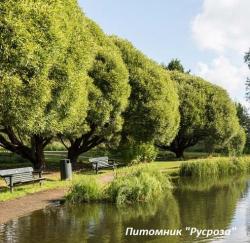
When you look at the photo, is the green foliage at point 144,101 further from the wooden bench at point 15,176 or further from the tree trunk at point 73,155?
the wooden bench at point 15,176

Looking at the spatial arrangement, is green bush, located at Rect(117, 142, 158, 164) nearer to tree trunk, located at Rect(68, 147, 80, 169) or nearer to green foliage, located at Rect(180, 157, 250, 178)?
tree trunk, located at Rect(68, 147, 80, 169)

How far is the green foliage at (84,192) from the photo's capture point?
18375 mm

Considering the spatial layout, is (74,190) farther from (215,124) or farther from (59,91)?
(215,124)

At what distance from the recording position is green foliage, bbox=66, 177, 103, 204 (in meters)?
18.4

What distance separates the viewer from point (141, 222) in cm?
1460

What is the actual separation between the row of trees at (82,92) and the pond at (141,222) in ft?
18.7

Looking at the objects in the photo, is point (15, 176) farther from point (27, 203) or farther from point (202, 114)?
point (202, 114)

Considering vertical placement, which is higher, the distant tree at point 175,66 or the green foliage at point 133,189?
the distant tree at point 175,66

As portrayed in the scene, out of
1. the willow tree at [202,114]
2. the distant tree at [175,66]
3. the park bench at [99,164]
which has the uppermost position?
the distant tree at [175,66]

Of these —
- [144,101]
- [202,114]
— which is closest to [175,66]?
[202,114]

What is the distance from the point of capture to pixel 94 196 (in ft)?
60.7

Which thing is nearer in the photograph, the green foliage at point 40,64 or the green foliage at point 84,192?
the green foliage at point 84,192

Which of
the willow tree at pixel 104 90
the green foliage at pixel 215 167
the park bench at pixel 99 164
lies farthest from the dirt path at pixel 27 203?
the green foliage at pixel 215 167

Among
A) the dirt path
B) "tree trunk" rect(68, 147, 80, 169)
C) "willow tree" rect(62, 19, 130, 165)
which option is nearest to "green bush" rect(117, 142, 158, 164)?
"willow tree" rect(62, 19, 130, 165)
